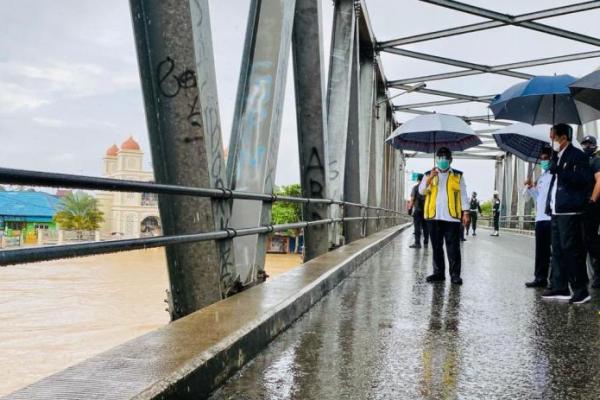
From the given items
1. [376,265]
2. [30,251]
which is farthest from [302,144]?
[30,251]

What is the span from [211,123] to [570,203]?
127 inches

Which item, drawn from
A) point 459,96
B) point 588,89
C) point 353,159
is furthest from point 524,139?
point 459,96

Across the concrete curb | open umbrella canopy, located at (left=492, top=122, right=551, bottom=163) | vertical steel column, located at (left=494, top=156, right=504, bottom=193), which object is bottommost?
the concrete curb

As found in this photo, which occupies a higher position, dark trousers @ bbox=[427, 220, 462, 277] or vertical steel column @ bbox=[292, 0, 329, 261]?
vertical steel column @ bbox=[292, 0, 329, 261]

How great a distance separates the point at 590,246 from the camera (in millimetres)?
6273

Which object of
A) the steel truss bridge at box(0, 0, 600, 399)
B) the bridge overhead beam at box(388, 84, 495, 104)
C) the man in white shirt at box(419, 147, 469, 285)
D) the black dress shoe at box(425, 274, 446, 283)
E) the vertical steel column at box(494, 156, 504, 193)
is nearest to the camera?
the steel truss bridge at box(0, 0, 600, 399)

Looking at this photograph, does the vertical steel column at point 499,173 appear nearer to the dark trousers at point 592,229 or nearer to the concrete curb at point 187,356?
the dark trousers at point 592,229

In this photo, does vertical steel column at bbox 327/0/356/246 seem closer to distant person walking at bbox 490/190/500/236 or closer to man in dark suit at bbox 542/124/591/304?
man in dark suit at bbox 542/124/591/304

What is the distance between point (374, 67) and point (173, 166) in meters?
14.8

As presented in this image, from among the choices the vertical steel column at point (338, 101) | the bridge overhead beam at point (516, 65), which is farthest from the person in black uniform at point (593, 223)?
the bridge overhead beam at point (516, 65)

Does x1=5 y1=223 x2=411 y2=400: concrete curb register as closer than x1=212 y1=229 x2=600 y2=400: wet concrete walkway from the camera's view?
Yes

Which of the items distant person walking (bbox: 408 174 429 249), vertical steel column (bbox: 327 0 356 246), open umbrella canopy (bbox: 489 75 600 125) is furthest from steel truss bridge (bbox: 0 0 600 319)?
distant person walking (bbox: 408 174 429 249)

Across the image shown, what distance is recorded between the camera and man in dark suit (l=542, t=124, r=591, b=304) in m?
5.22

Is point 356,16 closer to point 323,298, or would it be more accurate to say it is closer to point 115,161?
point 323,298
